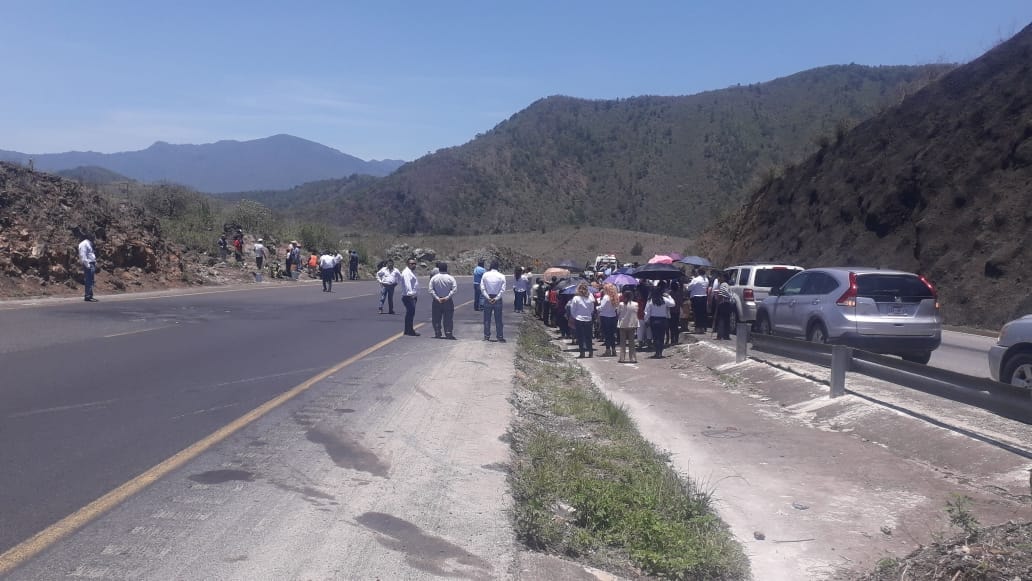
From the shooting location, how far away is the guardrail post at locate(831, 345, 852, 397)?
1103 cm

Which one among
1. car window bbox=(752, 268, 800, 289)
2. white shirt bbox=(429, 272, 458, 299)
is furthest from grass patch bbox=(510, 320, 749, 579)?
car window bbox=(752, 268, 800, 289)

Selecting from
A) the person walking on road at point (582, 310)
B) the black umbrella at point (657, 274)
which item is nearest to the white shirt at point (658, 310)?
the person walking on road at point (582, 310)

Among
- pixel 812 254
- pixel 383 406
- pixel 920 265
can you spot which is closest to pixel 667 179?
pixel 812 254

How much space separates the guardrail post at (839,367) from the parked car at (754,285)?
9.50 m

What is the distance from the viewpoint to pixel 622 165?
116688 mm

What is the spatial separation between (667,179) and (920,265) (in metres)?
81.7

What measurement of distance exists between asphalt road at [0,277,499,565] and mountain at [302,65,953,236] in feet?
268

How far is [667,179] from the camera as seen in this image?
10950 centimetres

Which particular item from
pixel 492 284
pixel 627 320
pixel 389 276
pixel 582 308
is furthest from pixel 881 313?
pixel 389 276

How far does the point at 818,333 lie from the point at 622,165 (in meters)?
104

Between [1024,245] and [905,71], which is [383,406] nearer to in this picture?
[1024,245]

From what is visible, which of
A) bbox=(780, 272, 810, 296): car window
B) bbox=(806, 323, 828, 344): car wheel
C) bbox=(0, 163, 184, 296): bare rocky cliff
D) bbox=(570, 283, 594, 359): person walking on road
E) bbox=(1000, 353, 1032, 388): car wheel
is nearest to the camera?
bbox=(1000, 353, 1032, 388): car wheel

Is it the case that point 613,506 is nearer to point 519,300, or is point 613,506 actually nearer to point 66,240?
point 519,300

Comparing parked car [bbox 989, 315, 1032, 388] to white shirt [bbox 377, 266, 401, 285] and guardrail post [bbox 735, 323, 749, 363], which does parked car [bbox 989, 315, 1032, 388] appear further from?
white shirt [bbox 377, 266, 401, 285]
